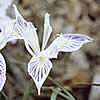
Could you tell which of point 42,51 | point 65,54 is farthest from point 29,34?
point 65,54

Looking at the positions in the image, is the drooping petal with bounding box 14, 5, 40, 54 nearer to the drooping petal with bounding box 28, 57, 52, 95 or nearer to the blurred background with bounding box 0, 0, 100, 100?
the drooping petal with bounding box 28, 57, 52, 95

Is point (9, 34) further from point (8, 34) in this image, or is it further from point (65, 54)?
point (65, 54)

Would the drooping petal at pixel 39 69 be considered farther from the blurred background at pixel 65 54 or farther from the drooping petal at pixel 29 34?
the blurred background at pixel 65 54

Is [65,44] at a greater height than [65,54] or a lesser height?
greater

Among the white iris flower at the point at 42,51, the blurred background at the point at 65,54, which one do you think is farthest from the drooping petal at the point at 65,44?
the blurred background at the point at 65,54

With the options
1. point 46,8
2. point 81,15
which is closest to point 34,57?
point 46,8

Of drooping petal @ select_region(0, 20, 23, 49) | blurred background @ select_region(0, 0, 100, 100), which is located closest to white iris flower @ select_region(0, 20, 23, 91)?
drooping petal @ select_region(0, 20, 23, 49)
